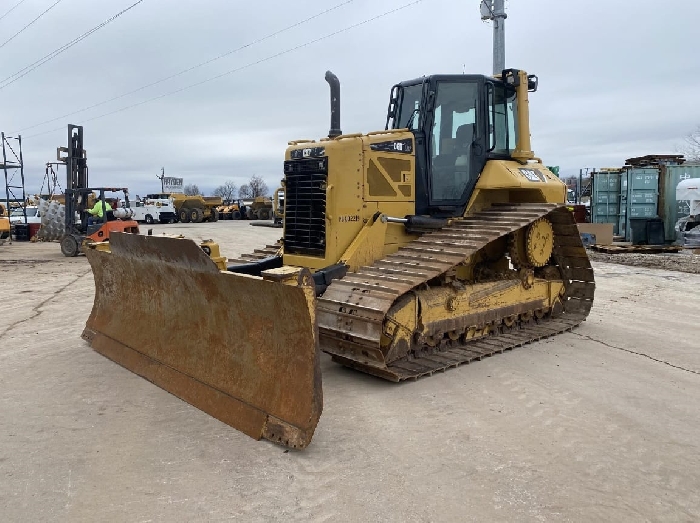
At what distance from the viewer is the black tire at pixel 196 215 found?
1472 inches

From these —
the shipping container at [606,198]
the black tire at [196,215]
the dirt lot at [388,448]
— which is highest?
the shipping container at [606,198]

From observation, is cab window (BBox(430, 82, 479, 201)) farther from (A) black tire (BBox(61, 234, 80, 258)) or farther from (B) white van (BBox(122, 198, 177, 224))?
(B) white van (BBox(122, 198, 177, 224))

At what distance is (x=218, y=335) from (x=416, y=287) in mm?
1925

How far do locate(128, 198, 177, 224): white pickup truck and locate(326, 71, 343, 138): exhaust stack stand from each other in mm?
31803

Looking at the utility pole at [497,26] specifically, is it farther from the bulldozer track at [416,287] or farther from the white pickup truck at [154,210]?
the white pickup truck at [154,210]

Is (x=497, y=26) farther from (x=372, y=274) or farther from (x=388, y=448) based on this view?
(x=388, y=448)

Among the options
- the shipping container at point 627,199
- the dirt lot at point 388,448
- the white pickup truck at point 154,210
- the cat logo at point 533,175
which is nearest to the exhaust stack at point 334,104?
the cat logo at point 533,175

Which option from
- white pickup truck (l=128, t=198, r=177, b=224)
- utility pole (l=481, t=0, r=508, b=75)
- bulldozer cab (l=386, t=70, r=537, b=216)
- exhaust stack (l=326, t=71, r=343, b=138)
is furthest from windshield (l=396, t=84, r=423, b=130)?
white pickup truck (l=128, t=198, r=177, b=224)

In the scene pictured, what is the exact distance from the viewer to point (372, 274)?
541cm

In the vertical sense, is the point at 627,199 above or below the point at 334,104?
below

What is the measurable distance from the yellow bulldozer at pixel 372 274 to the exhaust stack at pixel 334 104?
0.02 m

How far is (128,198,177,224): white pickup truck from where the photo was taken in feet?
119

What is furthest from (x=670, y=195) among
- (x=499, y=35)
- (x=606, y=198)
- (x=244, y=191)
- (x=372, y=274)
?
(x=244, y=191)

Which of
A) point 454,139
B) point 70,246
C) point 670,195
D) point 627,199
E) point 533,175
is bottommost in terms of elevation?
point 70,246
